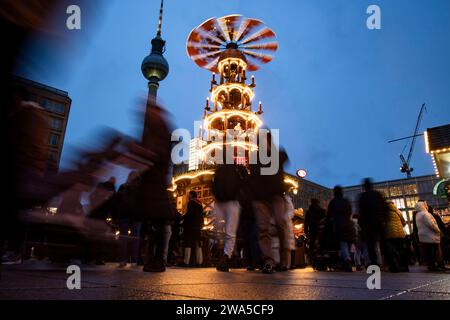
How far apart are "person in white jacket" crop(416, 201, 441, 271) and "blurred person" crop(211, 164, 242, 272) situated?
440 cm

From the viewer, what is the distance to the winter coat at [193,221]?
7605 mm

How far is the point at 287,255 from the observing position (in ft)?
19.3

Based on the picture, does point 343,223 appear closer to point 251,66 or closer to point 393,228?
point 393,228

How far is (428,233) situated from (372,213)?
5.52 ft

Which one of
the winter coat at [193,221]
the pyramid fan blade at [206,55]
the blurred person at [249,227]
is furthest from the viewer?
the pyramid fan blade at [206,55]

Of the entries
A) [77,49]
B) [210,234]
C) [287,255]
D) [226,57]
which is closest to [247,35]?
[226,57]

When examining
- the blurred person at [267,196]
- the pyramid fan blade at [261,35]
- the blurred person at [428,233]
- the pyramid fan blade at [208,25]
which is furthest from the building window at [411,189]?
the blurred person at [267,196]

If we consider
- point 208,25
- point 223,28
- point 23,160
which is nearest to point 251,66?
point 223,28

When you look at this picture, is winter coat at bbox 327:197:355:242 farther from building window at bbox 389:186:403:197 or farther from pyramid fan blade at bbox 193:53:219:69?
building window at bbox 389:186:403:197

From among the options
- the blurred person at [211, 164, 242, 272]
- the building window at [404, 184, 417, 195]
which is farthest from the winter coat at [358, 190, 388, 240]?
the building window at [404, 184, 417, 195]

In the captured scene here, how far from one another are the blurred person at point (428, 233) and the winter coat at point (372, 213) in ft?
3.99

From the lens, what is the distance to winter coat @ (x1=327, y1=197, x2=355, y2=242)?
259 inches

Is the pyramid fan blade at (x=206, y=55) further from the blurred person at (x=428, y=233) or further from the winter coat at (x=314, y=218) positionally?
the blurred person at (x=428, y=233)
